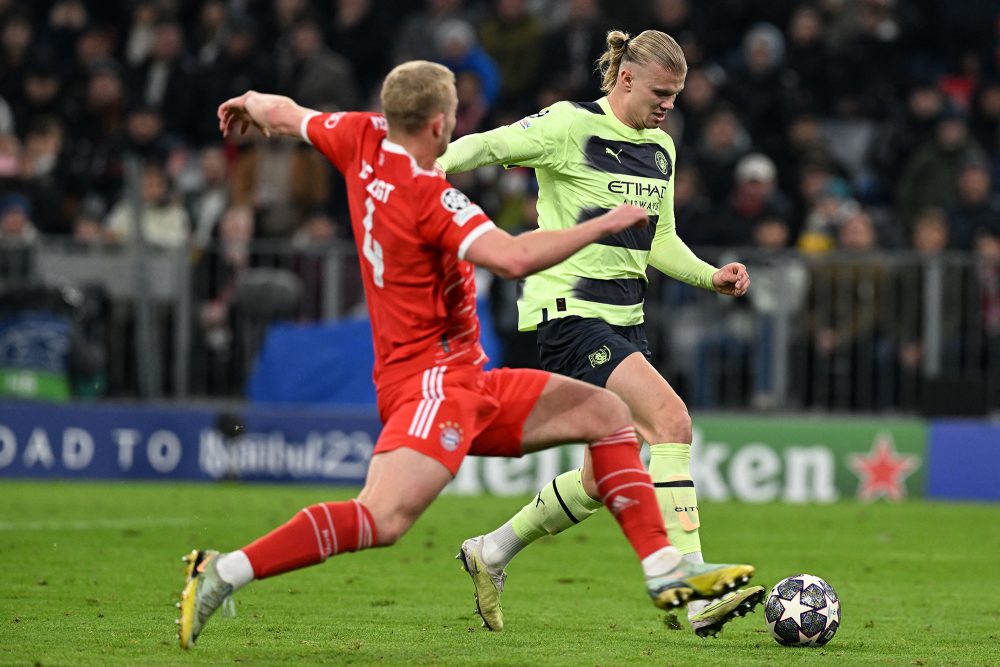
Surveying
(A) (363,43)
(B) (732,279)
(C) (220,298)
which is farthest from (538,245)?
(A) (363,43)

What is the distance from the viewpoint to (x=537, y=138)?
788 cm

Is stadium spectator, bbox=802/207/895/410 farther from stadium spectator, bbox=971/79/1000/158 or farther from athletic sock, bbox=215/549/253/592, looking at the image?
athletic sock, bbox=215/549/253/592

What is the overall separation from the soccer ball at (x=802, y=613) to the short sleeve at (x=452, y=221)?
218cm

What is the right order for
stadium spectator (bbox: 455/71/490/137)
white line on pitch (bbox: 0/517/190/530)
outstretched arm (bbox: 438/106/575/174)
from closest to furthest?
1. outstretched arm (bbox: 438/106/575/174)
2. white line on pitch (bbox: 0/517/190/530)
3. stadium spectator (bbox: 455/71/490/137)

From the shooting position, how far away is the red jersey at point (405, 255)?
6.40 m

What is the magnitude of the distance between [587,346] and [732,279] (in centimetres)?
72

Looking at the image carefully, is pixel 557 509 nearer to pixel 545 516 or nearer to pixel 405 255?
pixel 545 516

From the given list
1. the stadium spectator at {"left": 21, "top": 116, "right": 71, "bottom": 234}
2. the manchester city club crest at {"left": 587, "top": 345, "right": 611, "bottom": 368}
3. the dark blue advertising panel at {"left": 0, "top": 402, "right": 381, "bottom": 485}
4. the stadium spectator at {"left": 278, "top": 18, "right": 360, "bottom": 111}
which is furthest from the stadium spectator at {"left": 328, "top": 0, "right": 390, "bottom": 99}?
the manchester city club crest at {"left": 587, "top": 345, "right": 611, "bottom": 368}

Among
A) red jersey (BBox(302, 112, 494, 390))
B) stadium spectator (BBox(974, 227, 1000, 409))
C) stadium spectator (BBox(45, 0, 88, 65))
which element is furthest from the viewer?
stadium spectator (BBox(45, 0, 88, 65))

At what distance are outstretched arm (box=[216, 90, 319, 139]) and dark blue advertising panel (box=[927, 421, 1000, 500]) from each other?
31.8 feet

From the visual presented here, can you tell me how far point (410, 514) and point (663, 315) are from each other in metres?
9.36

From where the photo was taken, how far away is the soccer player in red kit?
6215 mm

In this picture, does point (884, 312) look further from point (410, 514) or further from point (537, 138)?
point (410, 514)

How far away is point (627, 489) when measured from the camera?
21.9ft
